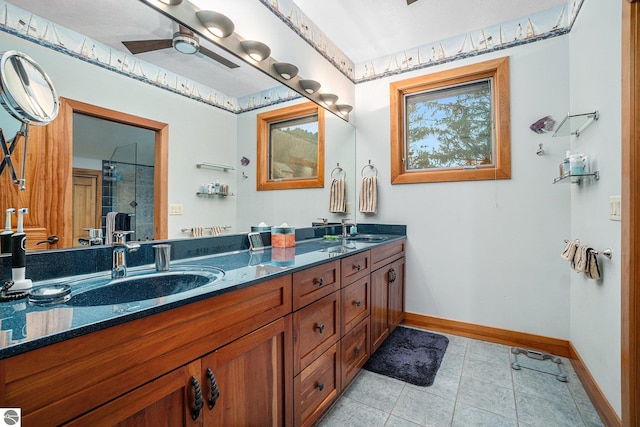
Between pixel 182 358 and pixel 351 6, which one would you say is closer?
pixel 182 358

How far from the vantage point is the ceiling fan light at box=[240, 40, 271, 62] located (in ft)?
5.74

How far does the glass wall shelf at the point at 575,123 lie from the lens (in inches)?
65.7

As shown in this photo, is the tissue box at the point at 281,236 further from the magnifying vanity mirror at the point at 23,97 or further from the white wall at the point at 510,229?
the white wall at the point at 510,229

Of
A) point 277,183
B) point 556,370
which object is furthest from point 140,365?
point 556,370

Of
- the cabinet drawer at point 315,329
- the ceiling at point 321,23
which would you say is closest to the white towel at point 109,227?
the ceiling at point 321,23

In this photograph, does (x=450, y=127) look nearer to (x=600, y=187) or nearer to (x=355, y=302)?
(x=600, y=187)

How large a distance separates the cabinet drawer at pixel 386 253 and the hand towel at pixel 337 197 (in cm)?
60

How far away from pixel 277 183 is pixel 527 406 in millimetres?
2002

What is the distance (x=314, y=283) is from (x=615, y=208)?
149 centimetres

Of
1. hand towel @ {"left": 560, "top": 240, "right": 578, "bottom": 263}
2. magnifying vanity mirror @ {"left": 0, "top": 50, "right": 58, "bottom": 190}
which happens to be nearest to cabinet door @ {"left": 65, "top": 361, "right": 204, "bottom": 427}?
magnifying vanity mirror @ {"left": 0, "top": 50, "right": 58, "bottom": 190}

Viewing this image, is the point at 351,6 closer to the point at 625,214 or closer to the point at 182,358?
the point at 625,214

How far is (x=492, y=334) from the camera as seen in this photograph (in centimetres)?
246

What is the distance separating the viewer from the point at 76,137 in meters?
1.02

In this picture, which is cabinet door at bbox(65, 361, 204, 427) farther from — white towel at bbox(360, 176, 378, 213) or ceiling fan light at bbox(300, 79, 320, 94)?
white towel at bbox(360, 176, 378, 213)
